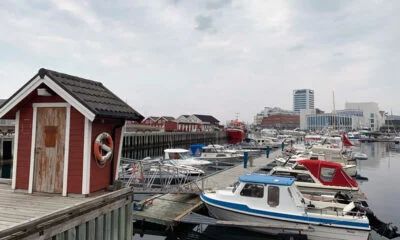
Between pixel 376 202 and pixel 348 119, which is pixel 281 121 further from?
pixel 376 202

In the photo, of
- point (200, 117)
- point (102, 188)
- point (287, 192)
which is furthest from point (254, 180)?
point (200, 117)

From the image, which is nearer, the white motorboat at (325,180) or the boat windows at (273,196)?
the boat windows at (273,196)

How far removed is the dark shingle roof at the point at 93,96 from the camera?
7.66m

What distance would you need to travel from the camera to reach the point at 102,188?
27.7ft

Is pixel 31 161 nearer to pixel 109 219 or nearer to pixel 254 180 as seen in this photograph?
pixel 109 219

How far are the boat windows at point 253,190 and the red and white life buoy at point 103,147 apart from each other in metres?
6.54

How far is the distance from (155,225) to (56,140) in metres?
7.86

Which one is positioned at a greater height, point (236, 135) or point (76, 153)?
point (236, 135)

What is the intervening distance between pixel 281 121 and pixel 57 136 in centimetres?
17619

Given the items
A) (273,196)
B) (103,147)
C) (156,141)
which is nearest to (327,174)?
(273,196)

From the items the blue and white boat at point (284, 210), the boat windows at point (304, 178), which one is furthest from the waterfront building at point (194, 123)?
the blue and white boat at point (284, 210)

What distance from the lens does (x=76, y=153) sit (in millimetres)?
7758

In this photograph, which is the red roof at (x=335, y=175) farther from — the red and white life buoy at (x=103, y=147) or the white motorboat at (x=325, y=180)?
the red and white life buoy at (x=103, y=147)

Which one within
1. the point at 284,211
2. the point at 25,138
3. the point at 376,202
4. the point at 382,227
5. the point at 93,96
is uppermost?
the point at 93,96
